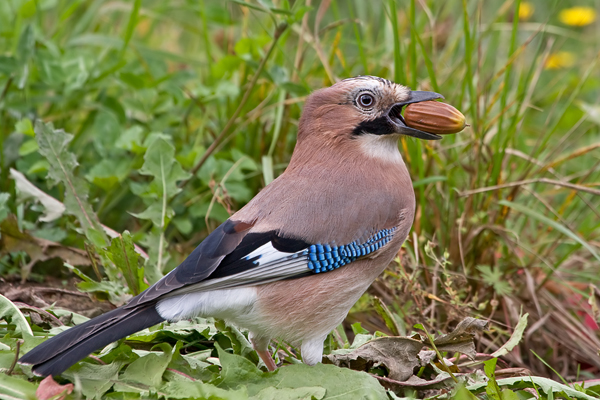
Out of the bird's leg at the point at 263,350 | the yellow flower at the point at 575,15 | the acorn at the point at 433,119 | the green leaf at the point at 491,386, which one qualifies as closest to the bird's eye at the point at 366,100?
the acorn at the point at 433,119

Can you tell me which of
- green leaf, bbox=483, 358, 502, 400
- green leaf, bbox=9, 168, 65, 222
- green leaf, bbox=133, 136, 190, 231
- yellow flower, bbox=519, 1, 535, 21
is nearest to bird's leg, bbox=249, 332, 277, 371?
green leaf, bbox=483, 358, 502, 400

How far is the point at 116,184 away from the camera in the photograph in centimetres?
412

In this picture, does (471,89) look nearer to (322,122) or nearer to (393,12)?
(393,12)

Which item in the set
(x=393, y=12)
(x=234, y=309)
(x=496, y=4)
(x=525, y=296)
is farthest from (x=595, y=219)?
(x=496, y=4)

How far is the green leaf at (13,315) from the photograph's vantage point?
2.78 metres

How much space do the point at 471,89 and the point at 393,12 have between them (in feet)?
1.96

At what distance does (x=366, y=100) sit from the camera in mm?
3232

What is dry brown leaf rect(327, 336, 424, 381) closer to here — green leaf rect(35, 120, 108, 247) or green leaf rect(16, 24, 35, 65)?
green leaf rect(35, 120, 108, 247)

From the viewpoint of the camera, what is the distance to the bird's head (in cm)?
322

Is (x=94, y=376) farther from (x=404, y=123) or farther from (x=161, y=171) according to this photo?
(x=404, y=123)

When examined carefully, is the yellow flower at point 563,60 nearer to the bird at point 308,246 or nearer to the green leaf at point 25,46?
the bird at point 308,246

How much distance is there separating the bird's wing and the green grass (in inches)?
21.6

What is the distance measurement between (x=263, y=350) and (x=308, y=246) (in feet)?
1.69

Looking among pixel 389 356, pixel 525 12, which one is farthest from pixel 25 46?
pixel 525 12
